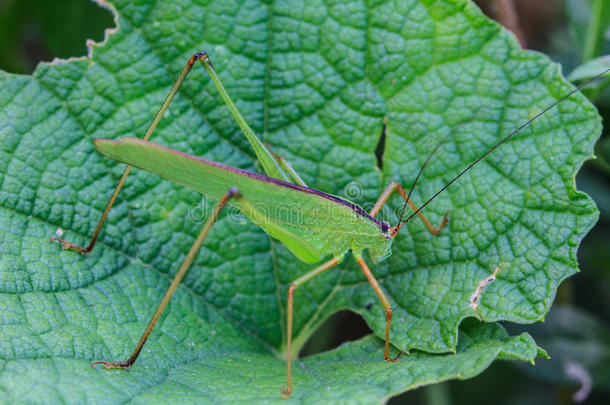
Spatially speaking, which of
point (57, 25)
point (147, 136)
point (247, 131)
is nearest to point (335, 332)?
point (247, 131)

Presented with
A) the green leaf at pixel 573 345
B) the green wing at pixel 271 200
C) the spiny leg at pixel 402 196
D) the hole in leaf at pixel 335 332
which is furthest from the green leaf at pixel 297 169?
the green leaf at pixel 573 345

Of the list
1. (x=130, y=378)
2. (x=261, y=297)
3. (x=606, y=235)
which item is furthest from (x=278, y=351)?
(x=606, y=235)

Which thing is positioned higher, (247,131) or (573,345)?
(247,131)

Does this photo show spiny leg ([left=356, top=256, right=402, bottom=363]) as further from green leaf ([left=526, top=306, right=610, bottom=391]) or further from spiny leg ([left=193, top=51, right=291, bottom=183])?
green leaf ([left=526, top=306, right=610, bottom=391])

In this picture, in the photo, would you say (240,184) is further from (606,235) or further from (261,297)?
(606,235)

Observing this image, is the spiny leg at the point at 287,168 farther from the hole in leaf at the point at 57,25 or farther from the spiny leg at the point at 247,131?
the hole in leaf at the point at 57,25

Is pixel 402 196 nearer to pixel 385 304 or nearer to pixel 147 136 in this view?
pixel 385 304
